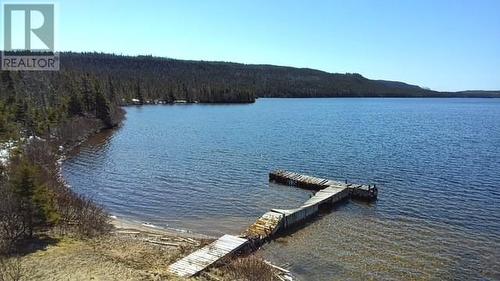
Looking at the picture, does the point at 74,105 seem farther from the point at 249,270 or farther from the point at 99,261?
the point at 249,270

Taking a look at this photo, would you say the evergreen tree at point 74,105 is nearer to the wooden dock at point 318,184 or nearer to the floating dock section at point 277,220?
the wooden dock at point 318,184

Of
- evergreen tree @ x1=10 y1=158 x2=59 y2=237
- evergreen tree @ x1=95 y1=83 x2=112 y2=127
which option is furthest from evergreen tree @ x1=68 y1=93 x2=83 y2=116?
evergreen tree @ x1=10 y1=158 x2=59 y2=237

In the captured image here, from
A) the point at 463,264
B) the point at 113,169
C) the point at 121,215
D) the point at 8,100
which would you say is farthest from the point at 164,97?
the point at 463,264

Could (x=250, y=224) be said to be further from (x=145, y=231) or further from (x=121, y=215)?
(x=121, y=215)

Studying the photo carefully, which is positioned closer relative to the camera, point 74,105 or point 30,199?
point 30,199

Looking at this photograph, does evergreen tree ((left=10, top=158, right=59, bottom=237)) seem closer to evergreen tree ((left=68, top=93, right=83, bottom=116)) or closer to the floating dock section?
the floating dock section

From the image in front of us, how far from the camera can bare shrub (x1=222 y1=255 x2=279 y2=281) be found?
19906 mm

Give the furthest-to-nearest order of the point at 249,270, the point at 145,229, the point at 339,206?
1. the point at 339,206
2. the point at 145,229
3. the point at 249,270

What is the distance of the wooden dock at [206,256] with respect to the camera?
19594 millimetres

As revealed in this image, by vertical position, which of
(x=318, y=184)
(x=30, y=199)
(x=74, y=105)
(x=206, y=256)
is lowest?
(x=206, y=256)

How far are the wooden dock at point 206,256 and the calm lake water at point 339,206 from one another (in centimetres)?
198

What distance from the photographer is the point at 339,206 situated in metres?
35.8

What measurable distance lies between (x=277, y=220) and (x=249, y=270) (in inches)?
314

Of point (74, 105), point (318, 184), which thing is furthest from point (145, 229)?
point (74, 105)
